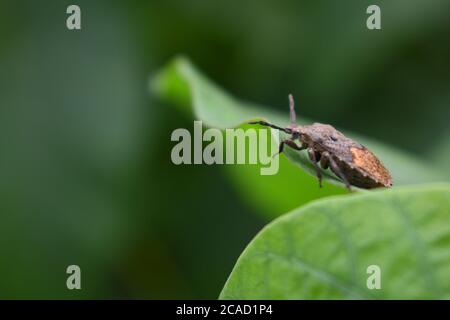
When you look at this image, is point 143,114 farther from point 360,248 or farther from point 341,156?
point 360,248

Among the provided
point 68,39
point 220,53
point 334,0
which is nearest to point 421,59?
point 334,0

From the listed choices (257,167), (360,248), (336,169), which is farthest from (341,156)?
(360,248)

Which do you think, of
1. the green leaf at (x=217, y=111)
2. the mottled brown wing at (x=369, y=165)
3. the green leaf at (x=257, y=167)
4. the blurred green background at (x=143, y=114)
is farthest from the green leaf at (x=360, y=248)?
the blurred green background at (x=143, y=114)

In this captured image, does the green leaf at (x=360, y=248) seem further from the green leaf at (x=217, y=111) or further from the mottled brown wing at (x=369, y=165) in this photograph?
the mottled brown wing at (x=369, y=165)

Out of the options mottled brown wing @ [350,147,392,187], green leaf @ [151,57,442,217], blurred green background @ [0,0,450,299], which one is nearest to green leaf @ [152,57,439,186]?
green leaf @ [151,57,442,217]
